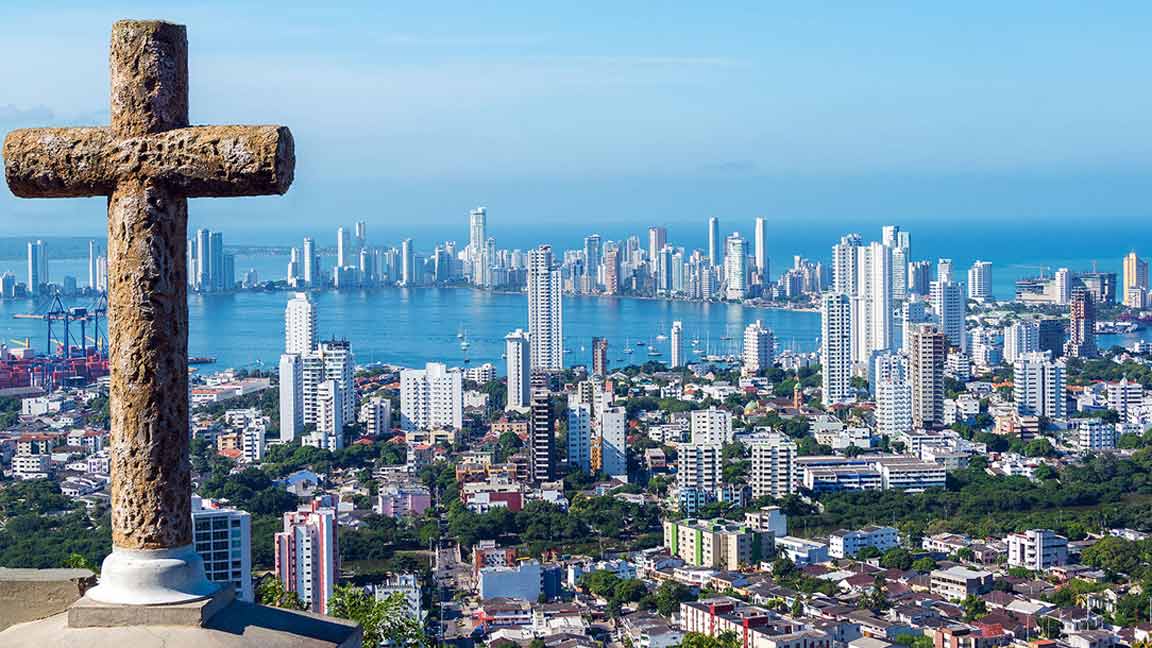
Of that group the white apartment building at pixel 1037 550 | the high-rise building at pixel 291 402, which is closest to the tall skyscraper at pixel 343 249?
the high-rise building at pixel 291 402

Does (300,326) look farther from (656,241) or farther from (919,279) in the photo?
(656,241)

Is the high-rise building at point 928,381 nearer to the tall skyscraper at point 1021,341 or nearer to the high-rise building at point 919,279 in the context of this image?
the tall skyscraper at point 1021,341

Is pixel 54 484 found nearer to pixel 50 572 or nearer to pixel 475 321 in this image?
pixel 50 572

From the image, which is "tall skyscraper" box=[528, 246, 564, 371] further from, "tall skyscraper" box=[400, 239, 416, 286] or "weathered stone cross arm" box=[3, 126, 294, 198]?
"weathered stone cross arm" box=[3, 126, 294, 198]

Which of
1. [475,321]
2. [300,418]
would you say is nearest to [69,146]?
[300,418]

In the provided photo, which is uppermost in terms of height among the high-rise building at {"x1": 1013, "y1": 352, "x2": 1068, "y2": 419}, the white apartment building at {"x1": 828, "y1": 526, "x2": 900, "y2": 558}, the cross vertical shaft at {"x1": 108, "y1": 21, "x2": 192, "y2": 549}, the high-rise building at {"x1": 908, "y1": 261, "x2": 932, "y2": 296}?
the cross vertical shaft at {"x1": 108, "y1": 21, "x2": 192, "y2": 549}

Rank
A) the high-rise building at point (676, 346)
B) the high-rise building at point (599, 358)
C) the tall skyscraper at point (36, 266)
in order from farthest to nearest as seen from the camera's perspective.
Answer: the tall skyscraper at point (36, 266) → the high-rise building at point (676, 346) → the high-rise building at point (599, 358)

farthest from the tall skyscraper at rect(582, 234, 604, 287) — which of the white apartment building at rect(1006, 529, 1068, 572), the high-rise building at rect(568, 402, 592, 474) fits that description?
the white apartment building at rect(1006, 529, 1068, 572)

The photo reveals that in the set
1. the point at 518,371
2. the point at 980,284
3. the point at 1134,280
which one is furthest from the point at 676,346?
the point at 1134,280
